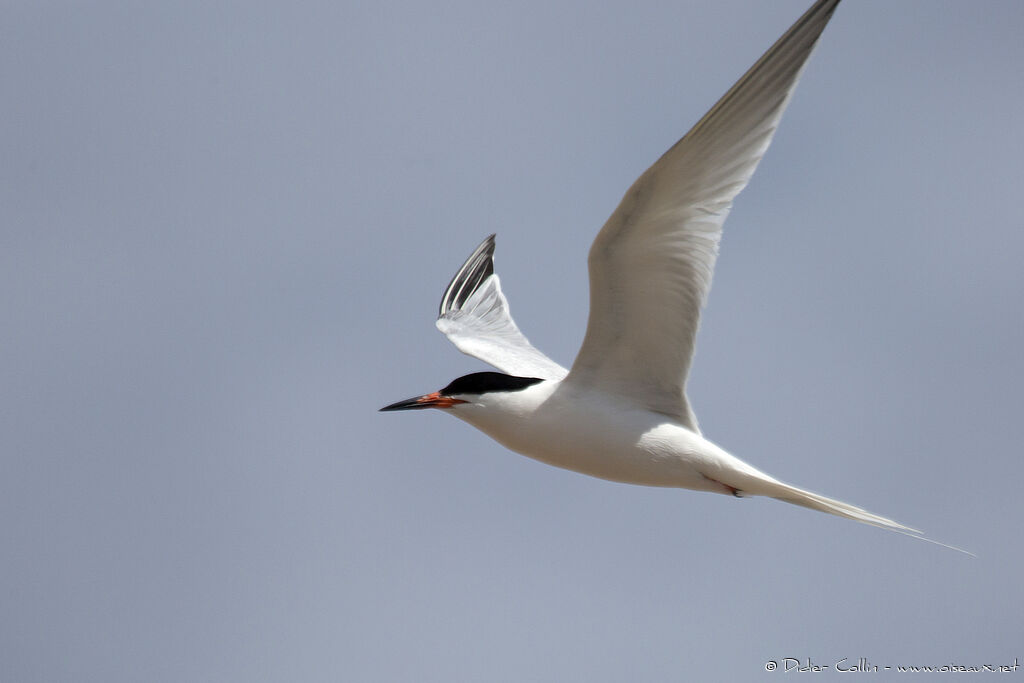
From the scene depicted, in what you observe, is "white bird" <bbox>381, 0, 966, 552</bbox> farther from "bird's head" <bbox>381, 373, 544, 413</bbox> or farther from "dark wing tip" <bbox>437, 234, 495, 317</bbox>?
"dark wing tip" <bbox>437, 234, 495, 317</bbox>

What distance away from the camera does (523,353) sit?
8961 mm

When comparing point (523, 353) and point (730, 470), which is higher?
point (523, 353)

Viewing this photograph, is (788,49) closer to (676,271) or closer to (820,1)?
(820,1)

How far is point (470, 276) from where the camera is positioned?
1016 centimetres

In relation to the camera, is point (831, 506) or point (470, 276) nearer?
point (831, 506)

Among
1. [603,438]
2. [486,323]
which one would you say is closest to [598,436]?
[603,438]

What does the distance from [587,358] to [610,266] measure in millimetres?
694

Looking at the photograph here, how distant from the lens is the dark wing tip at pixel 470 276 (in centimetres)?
972

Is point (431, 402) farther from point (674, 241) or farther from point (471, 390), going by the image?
point (674, 241)

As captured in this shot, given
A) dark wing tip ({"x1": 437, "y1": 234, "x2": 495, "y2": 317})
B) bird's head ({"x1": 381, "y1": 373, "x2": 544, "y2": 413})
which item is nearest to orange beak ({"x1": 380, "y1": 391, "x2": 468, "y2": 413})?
bird's head ({"x1": 381, "y1": 373, "x2": 544, "y2": 413})

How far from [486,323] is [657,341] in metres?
2.90

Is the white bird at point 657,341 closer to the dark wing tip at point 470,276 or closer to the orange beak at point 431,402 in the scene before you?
the orange beak at point 431,402

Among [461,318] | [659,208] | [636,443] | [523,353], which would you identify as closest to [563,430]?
[636,443]

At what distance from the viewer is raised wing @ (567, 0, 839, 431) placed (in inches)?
227
